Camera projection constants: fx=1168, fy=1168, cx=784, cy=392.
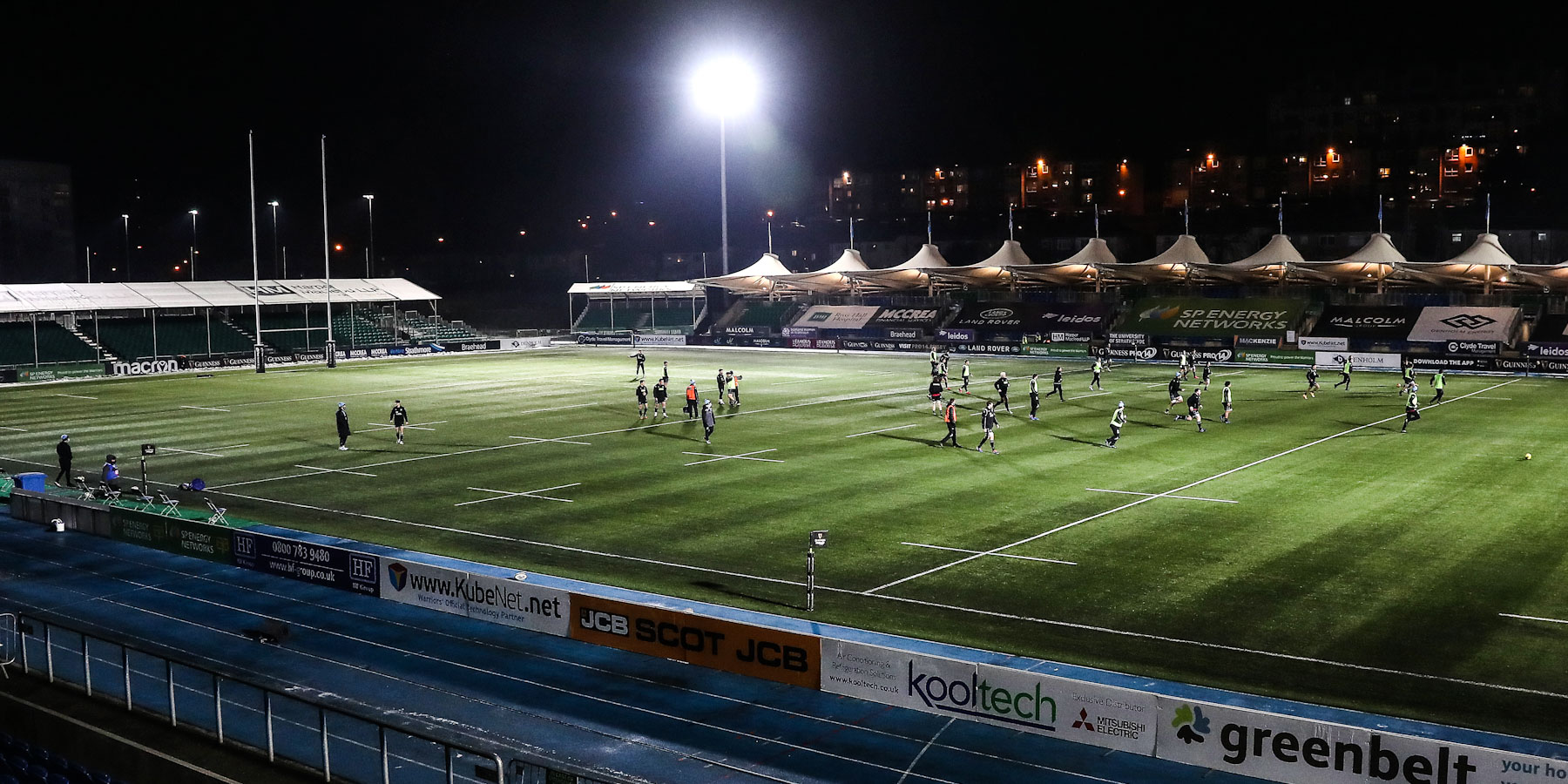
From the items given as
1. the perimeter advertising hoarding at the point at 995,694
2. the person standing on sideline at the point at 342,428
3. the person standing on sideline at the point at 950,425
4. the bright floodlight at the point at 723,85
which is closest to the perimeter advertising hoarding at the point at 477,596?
the perimeter advertising hoarding at the point at 995,694

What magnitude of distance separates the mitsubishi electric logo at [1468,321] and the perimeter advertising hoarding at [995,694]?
67.1m

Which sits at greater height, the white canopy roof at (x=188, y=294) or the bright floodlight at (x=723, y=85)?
the bright floodlight at (x=723, y=85)

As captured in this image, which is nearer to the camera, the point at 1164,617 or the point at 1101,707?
the point at 1101,707

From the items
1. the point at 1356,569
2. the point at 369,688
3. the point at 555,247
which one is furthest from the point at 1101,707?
the point at 555,247

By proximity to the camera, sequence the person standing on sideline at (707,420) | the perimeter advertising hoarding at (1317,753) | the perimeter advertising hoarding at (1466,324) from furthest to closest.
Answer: the perimeter advertising hoarding at (1466,324), the person standing on sideline at (707,420), the perimeter advertising hoarding at (1317,753)

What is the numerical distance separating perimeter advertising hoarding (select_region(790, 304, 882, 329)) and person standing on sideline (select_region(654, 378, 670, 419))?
151 ft

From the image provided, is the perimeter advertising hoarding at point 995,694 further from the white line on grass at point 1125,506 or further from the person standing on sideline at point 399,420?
the person standing on sideline at point 399,420

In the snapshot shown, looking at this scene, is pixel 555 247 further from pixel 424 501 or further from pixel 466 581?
pixel 466 581

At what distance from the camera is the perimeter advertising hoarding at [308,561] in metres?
19.7

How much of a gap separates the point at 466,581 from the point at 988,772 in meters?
9.25

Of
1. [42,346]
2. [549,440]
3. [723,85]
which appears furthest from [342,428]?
[723,85]

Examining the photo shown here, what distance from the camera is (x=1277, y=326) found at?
2953 inches

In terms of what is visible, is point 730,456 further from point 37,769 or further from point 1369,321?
point 1369,321

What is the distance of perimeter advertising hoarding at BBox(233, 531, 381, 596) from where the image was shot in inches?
774
